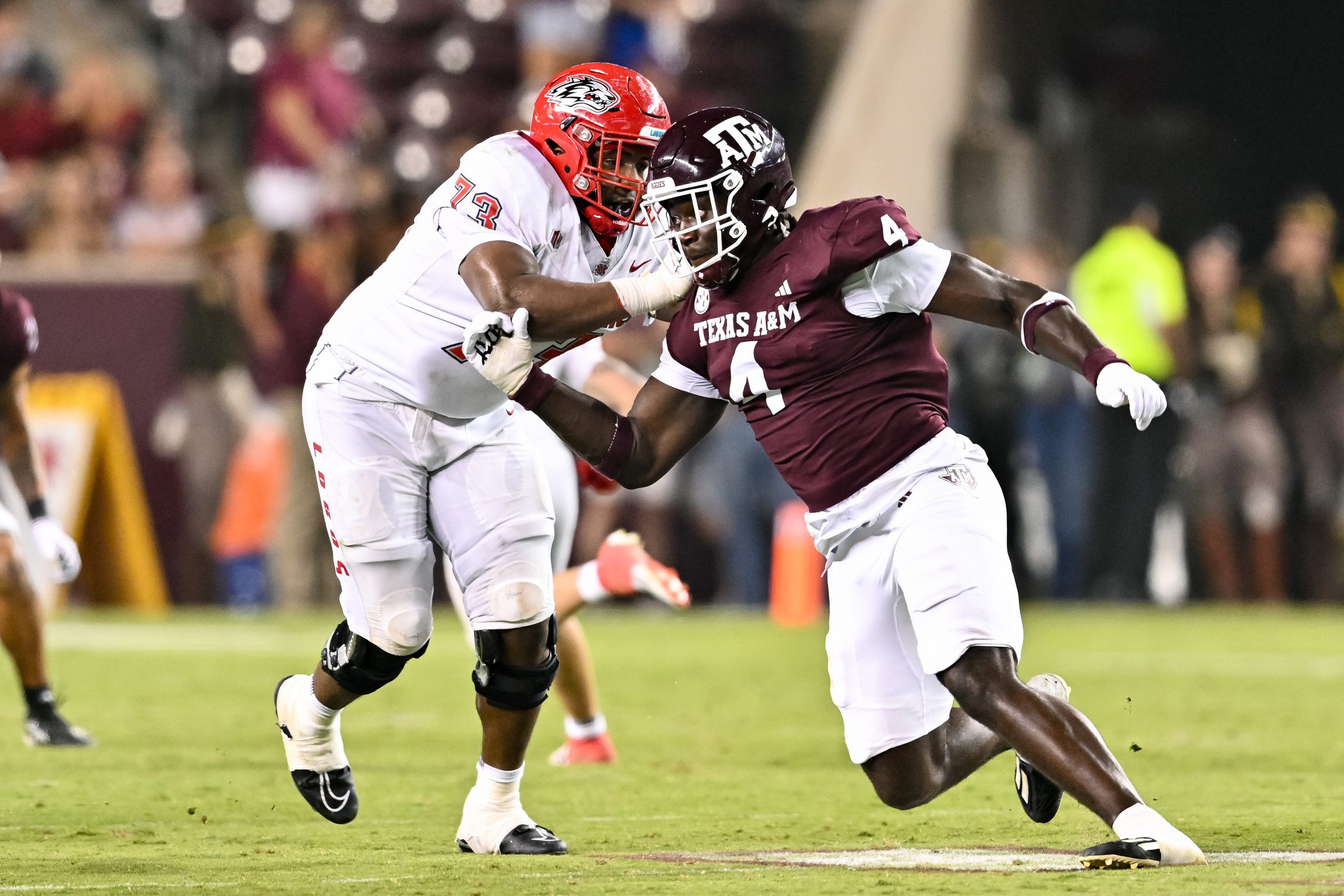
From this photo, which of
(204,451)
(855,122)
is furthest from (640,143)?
(855,122)

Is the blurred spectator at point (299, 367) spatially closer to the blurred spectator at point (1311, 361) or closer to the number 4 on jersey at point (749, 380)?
the blurred spectator at point (1311, 361)

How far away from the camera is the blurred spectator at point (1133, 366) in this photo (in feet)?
47.6

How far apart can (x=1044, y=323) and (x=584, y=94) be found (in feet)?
5.08

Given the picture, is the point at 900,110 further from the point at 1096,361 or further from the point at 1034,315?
the point at 1096,361

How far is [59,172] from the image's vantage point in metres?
15.4

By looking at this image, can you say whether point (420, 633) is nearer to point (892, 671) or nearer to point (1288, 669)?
point (892, 671)

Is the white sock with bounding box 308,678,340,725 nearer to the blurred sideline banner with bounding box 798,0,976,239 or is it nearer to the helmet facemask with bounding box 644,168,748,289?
the helmet facemask with bounding box 644,168,748,289

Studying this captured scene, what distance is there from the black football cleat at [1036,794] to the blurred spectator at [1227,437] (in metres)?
9.99

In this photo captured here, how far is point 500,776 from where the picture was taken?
5680 millimetres

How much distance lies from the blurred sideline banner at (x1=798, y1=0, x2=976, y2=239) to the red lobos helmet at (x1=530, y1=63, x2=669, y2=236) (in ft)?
32.9

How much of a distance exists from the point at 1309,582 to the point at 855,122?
492cm

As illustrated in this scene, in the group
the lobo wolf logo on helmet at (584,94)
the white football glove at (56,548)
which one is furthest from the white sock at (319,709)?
the white football glove at (56,548)

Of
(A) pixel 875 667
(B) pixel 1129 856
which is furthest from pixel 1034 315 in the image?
(B) pixel 1129 856

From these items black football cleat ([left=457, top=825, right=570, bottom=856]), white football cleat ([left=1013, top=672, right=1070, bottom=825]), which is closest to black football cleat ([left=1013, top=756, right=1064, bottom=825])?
white football cleat ([left=1013, top=672, right=1070, bottom=825])
